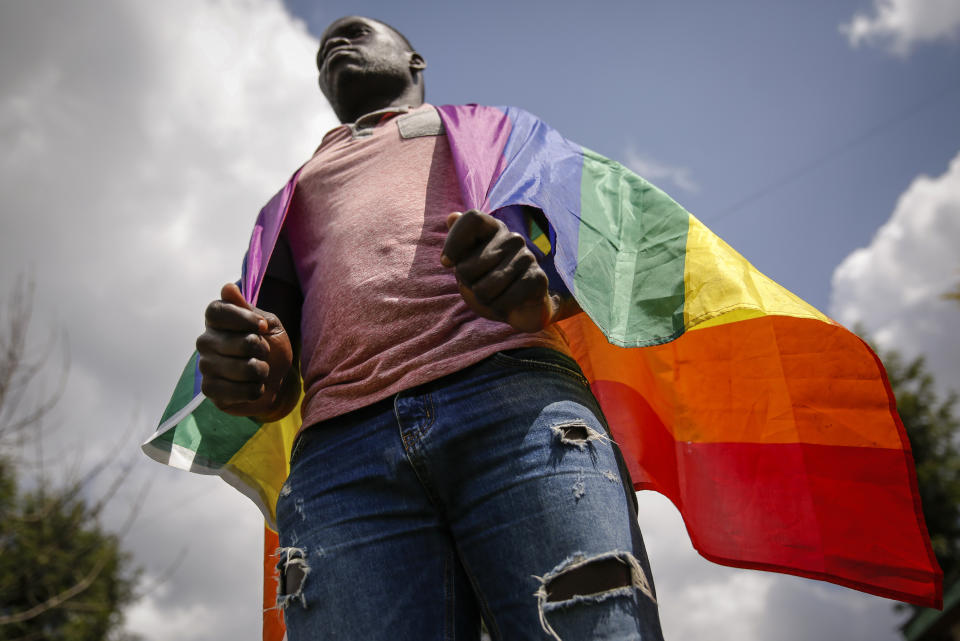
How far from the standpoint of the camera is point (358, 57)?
223cm

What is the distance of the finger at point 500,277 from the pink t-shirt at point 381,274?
0.21 metres

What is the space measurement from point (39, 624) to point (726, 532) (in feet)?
57.6

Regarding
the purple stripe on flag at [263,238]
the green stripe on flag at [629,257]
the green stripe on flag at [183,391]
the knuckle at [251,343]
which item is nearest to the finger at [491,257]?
the green stripe on flag at [629,257]

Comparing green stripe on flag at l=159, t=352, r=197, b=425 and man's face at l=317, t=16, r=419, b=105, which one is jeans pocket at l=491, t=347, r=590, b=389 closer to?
green stripe on flag at l=159, t=352, r=197, b=425

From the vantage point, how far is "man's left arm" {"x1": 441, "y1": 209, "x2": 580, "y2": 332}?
1.06 metres

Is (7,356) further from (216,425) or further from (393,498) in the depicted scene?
(393,498)

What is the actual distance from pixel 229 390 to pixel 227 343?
0.10 metres

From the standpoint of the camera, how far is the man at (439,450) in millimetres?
1063

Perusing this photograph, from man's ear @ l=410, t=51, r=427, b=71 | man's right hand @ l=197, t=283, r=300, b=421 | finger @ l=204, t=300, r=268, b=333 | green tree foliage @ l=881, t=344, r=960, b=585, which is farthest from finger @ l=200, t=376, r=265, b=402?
green tree foliage @ l=881, t=344, r=960, b=585

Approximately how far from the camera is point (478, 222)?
1.07 meters

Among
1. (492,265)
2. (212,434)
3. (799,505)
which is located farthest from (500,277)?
(212,434)

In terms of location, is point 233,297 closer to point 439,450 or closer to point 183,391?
point 439,450

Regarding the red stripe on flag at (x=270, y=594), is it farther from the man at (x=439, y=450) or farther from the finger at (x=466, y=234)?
the finger at (x=466, y=234)

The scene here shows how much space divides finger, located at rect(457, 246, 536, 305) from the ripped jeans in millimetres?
216
